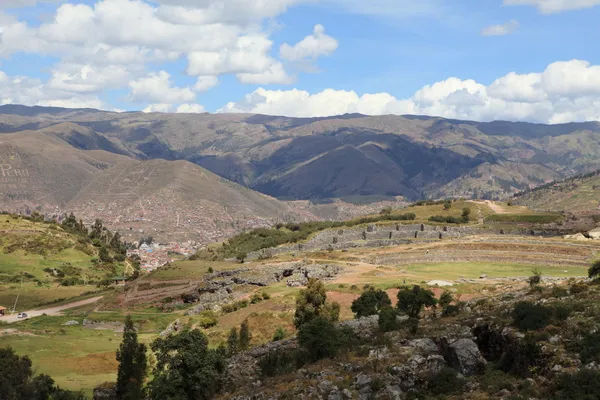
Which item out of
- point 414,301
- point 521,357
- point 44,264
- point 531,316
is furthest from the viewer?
point 44,264

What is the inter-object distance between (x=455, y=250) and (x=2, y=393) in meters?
68.6

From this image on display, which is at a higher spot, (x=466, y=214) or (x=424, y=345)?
(x=466, y=214)

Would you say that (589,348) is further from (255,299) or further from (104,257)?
(104,257)

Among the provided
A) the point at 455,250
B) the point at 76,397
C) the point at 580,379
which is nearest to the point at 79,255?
the point at 455,250

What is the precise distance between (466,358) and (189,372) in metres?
13.9

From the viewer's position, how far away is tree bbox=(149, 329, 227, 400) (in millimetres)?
28172

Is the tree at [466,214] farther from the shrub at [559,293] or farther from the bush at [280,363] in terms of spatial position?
the bush at [280,363]

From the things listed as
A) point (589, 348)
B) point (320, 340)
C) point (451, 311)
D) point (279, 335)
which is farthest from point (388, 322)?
point (279, 335)

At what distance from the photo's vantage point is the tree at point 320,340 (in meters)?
28.8

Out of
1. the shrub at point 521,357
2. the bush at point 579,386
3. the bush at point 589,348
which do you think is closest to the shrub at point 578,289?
the shrub at point 521,357

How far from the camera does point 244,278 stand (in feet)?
234

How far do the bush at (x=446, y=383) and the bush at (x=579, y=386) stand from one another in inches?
143

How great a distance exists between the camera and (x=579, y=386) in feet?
61.4

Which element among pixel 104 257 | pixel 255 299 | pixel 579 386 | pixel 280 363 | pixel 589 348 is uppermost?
pixel 589 348
